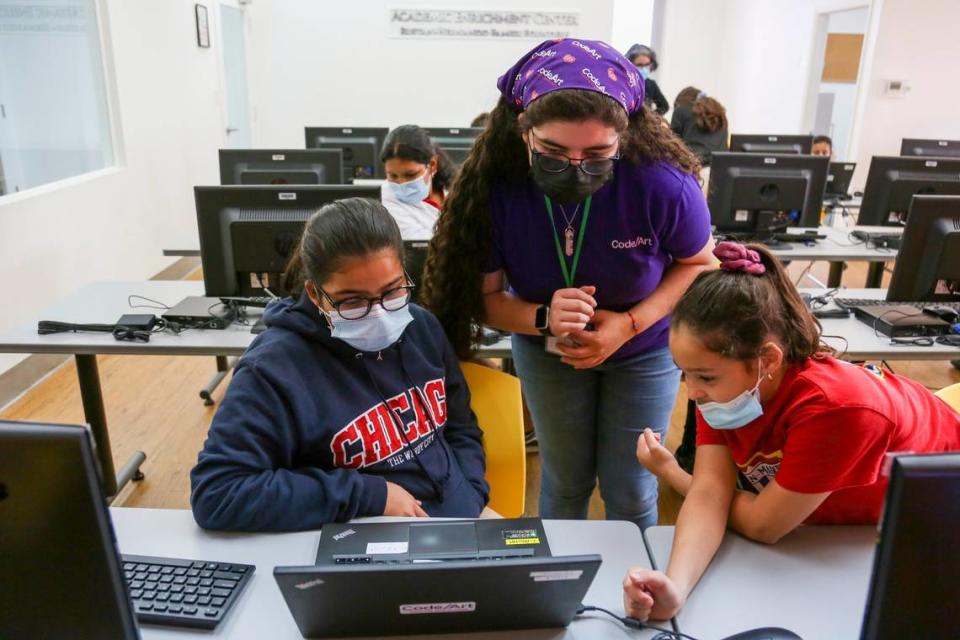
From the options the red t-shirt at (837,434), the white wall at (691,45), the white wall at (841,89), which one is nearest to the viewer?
the red t-shirt at (837,434)

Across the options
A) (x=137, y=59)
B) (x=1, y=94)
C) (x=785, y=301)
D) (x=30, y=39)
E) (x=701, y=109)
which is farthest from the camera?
(x=701, y=109)

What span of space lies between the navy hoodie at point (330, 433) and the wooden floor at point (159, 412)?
3.56 ft

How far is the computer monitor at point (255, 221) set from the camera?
2043mm

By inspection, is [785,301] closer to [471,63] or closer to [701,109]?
[701,109]

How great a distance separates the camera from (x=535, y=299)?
1.46 m

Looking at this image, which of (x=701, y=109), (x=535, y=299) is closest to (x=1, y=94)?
(x=535, y=299)

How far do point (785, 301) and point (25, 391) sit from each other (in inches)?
133

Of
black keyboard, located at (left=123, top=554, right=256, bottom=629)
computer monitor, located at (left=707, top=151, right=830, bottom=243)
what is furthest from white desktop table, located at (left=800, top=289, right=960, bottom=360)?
black keyboard, located at (left=123, top=554, right=256, bottom=629)

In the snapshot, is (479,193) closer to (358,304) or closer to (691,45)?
(358,304)

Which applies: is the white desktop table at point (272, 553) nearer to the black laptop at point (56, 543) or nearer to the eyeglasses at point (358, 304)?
the black laptop at point (56, 543)

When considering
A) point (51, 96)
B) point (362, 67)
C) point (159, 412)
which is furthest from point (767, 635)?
point (362, 67)

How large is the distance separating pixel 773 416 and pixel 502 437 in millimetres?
605

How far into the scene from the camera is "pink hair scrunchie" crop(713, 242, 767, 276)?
1.11m

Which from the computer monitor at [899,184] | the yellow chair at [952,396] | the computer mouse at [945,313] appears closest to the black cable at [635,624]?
the yellow chair at [952,396]
